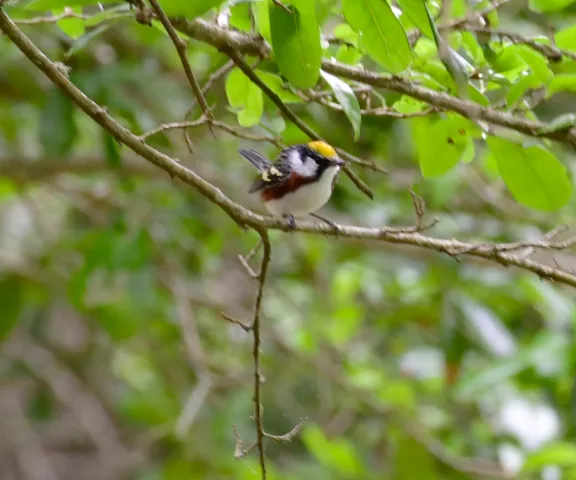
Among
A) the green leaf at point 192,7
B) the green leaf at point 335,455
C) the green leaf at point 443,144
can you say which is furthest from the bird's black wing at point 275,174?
the green leaf at point 335,455

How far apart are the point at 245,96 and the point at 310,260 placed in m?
1.99

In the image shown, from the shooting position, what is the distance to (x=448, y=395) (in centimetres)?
327

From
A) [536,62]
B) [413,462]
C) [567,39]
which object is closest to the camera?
[536,62]

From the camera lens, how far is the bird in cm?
190

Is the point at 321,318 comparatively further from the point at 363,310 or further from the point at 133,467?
the point at 133,467

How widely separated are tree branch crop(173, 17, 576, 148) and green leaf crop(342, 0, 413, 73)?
131 mm

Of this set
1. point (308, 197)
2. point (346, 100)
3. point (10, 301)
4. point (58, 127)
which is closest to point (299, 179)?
point (308, 197)

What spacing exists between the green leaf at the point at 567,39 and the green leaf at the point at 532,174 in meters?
0.20

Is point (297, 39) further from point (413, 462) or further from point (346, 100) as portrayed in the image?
point (413, 462)

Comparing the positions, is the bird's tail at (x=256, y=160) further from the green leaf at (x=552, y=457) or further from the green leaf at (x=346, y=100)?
the green leaf at (x=552, y=457)

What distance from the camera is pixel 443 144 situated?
1460 millimetres

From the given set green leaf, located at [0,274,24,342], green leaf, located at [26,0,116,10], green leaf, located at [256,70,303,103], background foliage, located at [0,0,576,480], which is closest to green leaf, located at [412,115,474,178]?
background foliage, located at [0,0,576,480]

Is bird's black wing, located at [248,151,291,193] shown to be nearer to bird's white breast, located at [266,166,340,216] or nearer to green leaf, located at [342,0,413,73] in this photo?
bird's white breast, located at [266,166,340,216]

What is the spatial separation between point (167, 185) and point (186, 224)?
57cm
